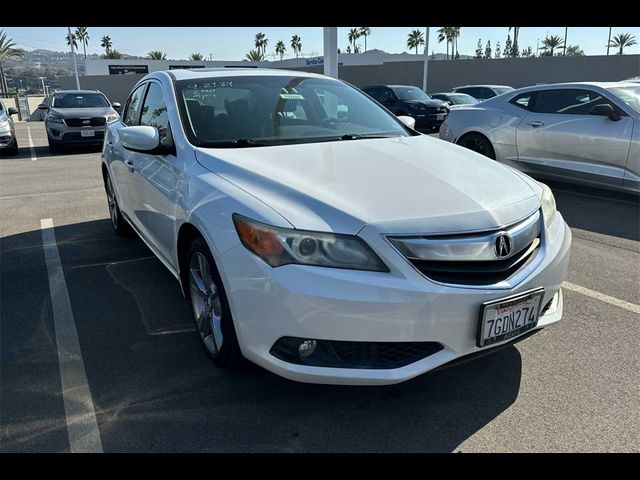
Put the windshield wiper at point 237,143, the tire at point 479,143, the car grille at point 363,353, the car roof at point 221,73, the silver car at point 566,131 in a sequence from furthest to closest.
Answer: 1. the tire at point 479,143
2. the silver car at point 566,131
3. the car roof at point 221,73
4. the windshield wiper at point 237,143
5. the car grille at point 363,353

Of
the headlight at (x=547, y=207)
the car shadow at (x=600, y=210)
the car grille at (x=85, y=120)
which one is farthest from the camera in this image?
the car grille at (x=85, y=120)

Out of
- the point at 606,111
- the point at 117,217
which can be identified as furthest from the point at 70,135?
the point at 606,111

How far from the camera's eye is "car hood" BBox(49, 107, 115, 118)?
12867 millimetres

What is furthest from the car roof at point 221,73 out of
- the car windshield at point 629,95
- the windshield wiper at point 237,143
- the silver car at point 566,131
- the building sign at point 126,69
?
the building sign at point 126,69

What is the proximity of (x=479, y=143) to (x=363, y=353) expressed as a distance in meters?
6.61

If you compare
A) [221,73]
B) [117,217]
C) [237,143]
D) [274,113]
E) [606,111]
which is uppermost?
[221,73]

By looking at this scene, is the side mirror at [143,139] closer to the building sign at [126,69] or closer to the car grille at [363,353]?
the car grille at [363,353]

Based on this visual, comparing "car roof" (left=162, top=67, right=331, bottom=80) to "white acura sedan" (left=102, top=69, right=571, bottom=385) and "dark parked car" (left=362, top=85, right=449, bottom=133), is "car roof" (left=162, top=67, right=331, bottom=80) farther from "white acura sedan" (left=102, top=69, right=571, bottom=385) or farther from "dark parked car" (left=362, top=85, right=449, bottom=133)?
"dark parked car" (left=362, top=85, right=449, bottom=133)

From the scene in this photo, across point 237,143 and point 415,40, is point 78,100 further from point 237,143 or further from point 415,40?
point 415,40

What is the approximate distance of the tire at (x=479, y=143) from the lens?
26.2ft

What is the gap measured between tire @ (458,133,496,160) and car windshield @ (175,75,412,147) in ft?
14.3

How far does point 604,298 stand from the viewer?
12.7 ft

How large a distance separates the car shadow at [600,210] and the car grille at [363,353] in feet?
13.3

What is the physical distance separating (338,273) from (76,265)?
3.43 m
